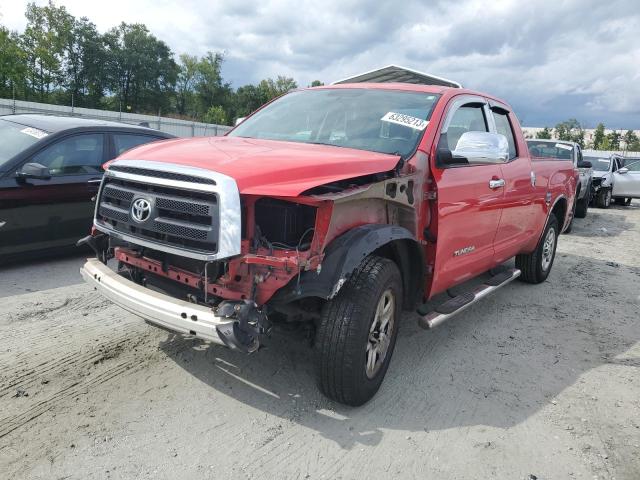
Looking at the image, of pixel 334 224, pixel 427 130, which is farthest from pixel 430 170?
pixel 334 224

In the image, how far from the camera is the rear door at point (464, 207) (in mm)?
3588

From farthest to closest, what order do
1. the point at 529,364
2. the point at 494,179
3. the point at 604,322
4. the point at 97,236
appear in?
the point at 604,322 < the point at 494,179 < the point at 529,364 < the point at 97,236

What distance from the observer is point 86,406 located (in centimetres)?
288

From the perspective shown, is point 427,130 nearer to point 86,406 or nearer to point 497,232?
point 497,232

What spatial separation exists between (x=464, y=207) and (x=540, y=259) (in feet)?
8.98

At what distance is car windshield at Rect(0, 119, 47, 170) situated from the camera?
5.22 metres

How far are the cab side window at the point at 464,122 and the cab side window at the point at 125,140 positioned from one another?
13.3ft

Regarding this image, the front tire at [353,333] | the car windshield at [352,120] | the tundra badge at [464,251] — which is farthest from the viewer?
the tundra badge at [464,251]

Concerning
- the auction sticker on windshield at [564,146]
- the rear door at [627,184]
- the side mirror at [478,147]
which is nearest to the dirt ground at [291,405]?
the side mirror at [478,147]

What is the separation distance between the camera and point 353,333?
8.95 ft

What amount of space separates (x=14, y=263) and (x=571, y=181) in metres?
6.76

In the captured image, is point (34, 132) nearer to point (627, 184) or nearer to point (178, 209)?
point (178, 209)

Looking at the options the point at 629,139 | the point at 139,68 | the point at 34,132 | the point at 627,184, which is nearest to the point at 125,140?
the point at 34,132

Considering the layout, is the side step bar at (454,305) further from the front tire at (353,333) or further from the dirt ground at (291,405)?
the front tire at (353,333)
